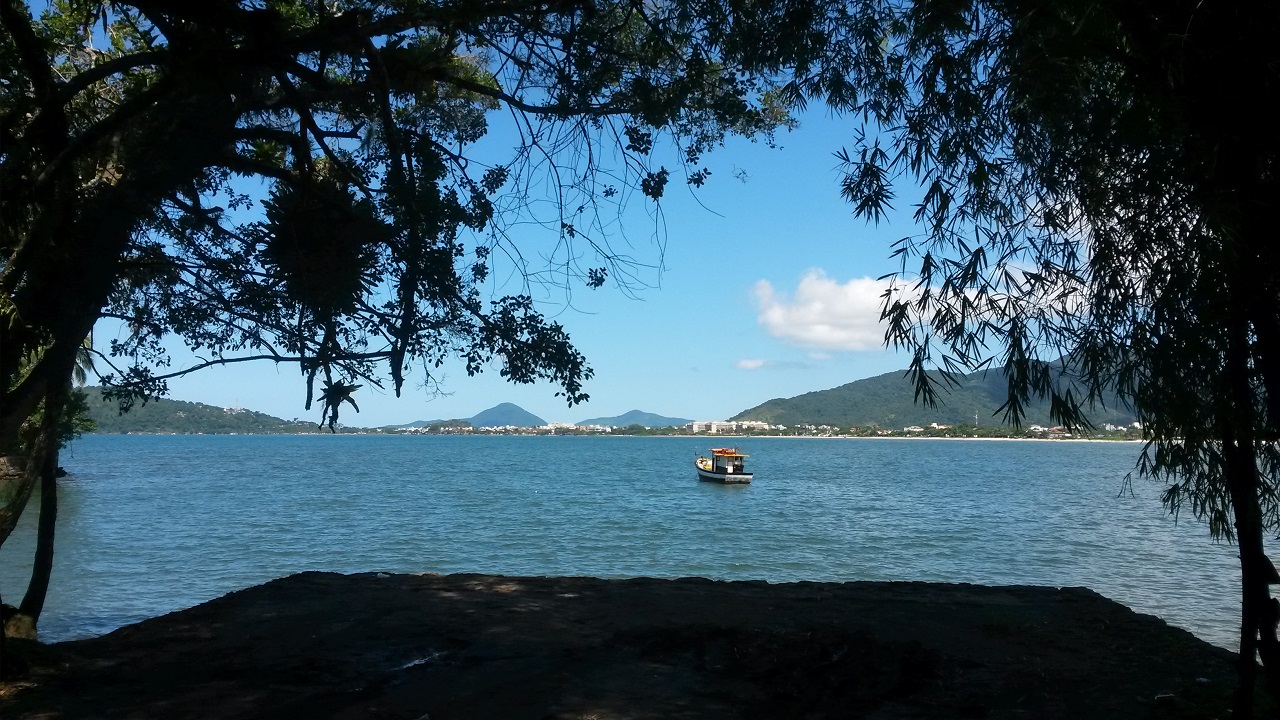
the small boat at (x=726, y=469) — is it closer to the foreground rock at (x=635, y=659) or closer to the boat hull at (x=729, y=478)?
the boat hull at (x=729, y=478)

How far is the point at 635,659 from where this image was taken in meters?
6.25

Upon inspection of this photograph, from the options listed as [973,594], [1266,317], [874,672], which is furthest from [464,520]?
[1266,317]

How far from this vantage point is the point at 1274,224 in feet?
14.1

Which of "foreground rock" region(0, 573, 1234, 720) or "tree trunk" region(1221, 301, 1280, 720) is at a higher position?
"tree trunk" region(1221, 301, 1280, 720)

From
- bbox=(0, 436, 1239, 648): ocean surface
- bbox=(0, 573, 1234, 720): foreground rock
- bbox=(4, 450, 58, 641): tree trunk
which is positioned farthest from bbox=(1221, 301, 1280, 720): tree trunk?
bbox=(0, 436, 1239, 648): ocean surface

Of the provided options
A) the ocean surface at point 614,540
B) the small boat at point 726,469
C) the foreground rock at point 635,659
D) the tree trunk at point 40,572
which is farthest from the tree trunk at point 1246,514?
the small boat at point 726,469

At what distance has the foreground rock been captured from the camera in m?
5.29

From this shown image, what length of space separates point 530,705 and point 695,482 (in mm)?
53390

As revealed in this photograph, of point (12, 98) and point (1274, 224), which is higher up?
point (12, 98)

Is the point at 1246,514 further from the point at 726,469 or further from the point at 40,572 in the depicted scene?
the point at 726,469

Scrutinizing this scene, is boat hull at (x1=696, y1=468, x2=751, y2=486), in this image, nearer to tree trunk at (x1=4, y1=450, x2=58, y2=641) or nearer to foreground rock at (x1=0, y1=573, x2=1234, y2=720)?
foreground rock at (x1=0, y1=573, x2=1234, y2=720)

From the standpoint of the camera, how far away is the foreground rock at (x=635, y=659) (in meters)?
5.29

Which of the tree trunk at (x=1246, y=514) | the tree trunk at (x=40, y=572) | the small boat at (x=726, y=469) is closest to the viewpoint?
the tree trunk at (x=1246, y=514)

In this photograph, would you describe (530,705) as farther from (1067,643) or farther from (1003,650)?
(1067,643)
